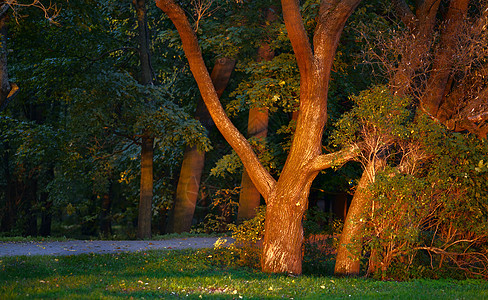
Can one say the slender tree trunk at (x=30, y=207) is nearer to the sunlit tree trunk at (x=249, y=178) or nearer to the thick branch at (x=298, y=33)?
the sunlit tree trunk at (x=249, y=178)

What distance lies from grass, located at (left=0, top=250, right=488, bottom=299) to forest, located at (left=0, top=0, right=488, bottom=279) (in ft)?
3.57

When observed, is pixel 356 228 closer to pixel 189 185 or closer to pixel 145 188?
pixel 145 188

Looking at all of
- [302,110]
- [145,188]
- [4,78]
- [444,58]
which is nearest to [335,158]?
[302,110]

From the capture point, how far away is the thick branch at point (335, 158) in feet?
35.2

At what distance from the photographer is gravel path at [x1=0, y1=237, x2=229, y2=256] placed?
12.8m

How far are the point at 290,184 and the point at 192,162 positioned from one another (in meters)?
8.82

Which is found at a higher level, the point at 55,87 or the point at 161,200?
the point at 55,87

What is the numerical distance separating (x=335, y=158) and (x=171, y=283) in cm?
440

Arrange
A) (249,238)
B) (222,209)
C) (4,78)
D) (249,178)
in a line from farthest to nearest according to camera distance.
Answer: (222,209) → (249,178) → (249,238) → (4,78)

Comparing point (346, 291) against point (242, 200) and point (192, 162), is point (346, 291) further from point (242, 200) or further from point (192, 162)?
point (192, 162)

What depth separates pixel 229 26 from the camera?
16.0 meters

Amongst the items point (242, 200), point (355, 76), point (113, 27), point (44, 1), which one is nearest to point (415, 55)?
point (355, 76)

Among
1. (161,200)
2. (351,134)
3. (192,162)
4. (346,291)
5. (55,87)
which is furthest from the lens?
(161,200)

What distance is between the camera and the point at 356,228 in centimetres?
1127
